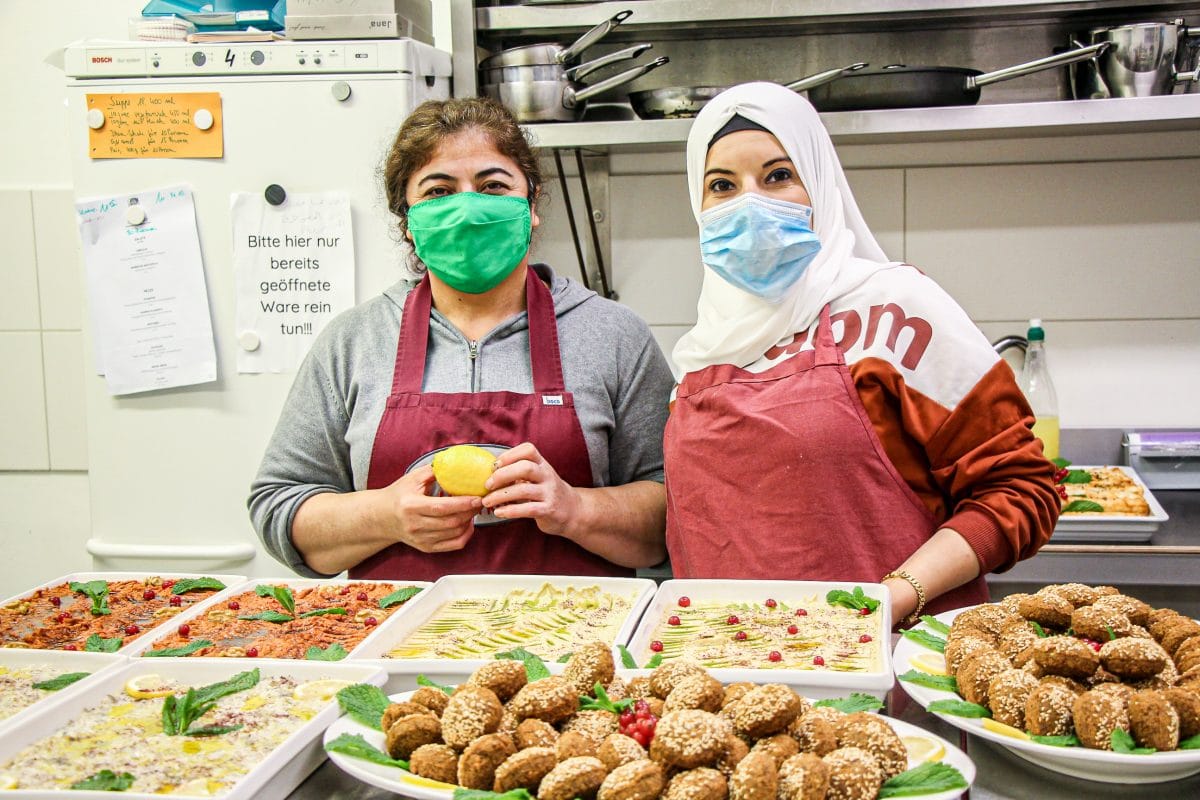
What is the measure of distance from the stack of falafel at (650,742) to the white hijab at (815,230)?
2.94 ft

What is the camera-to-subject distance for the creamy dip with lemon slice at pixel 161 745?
105 centimetres

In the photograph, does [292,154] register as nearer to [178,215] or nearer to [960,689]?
[178,215]

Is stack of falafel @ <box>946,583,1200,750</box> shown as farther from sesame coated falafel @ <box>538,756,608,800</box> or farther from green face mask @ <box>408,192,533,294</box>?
green face mask @ <box>408,192,533,294</box>

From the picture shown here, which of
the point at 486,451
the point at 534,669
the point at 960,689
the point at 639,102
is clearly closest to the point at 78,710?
the point at 534,669

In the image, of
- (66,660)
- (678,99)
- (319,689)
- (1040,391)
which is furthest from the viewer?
(1040,391)

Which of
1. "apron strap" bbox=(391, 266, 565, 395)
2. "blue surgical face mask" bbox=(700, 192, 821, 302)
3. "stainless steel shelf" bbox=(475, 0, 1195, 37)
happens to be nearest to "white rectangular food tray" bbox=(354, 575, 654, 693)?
"apron strap" bbox=(391, 266, 565, 395)

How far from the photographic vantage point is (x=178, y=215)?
8.71ft

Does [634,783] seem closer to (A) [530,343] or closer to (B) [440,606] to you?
(B) [440,606]

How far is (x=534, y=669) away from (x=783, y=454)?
2.38 feet

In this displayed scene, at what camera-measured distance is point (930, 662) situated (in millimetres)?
1280

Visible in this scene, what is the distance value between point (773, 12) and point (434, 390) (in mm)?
1491

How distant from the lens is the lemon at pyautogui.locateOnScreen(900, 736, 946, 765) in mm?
1025

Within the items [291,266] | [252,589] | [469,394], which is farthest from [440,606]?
[291,266]

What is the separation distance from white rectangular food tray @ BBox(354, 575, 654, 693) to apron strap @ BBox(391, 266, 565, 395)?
0.44 meters
